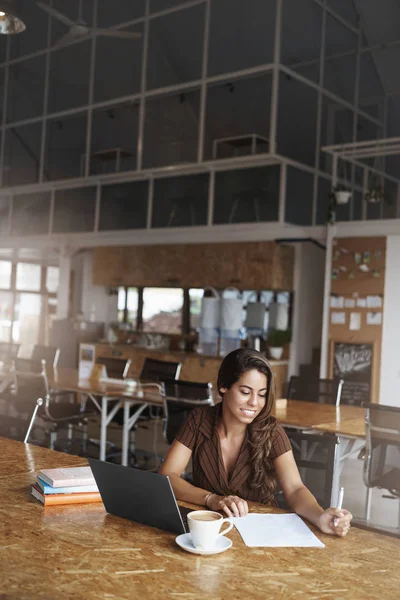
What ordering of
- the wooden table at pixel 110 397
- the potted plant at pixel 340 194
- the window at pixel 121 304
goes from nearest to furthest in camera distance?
the wooden table at pixel 110 397
the potted plant at pixel 340 194
the window at pixel 121 304

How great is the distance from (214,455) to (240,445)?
10cm

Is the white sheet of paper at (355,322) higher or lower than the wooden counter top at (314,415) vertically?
higher

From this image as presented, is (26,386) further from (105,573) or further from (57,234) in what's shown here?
(57,234)

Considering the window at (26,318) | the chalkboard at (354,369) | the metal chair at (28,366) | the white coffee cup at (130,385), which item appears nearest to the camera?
the white coffee cup at (130,385)

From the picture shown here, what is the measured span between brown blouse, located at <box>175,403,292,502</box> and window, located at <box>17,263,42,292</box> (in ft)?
34.5

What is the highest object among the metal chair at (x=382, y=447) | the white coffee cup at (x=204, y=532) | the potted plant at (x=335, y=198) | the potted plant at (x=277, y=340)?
the potted plant at (x=335, y=198)

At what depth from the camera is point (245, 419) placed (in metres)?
2.48

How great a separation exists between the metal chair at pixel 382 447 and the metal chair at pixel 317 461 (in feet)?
1.21

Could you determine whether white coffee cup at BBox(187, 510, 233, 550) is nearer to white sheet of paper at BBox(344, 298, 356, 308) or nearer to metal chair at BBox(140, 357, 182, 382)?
metal chair at BBox(140, 357, 182, 382)

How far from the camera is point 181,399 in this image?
524 cm

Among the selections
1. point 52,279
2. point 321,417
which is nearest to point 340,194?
point 321,417

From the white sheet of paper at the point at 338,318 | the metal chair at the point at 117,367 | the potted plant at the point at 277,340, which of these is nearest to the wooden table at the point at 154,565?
the metal chair at the point at 117,367

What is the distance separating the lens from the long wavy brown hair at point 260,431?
2494mm

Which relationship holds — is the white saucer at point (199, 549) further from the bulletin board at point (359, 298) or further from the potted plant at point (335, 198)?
the potted plant at point (335, 198)
